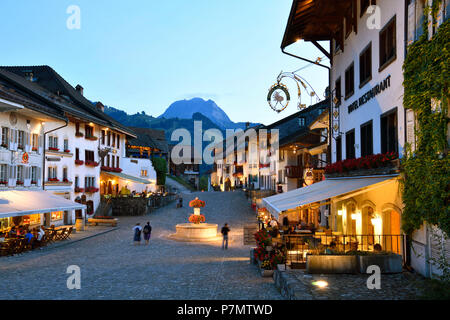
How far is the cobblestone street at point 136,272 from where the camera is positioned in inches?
442

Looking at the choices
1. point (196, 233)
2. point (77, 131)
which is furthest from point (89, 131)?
point (196, 233)

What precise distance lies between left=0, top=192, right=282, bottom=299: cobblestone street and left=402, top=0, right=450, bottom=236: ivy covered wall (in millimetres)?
4369

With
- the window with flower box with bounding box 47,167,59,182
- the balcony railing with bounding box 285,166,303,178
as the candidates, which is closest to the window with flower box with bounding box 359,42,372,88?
the balcony railing with bounding box 285,166,303,178

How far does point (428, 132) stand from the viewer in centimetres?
A: 980

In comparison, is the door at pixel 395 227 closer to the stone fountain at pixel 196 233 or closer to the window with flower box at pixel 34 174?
the stone fountain at pixel 196 233

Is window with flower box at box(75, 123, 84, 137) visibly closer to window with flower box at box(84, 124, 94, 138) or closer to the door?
window with flower box at box(84, 124, 94, 138)

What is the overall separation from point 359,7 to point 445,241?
10.6 metres

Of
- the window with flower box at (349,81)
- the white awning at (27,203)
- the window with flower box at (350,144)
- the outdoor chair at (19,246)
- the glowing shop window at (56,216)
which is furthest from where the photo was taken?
the glowing shop window at (56,216)

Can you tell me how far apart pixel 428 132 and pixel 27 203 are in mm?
18806

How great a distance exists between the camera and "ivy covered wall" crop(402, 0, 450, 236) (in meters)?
9.04

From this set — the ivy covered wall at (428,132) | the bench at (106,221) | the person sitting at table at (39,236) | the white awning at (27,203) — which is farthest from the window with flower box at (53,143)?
the ivy covered wall at (428,132)

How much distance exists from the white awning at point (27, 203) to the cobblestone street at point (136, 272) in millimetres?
2079

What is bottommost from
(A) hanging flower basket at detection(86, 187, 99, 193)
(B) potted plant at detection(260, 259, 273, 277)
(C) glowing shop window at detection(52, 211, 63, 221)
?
(B) potted plant at detection(260, 259, 273, 277)

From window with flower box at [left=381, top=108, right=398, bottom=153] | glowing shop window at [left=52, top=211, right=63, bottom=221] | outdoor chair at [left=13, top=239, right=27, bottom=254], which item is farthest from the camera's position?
glowing shop window at [left=52, top=211, right=63, bottom=221]
